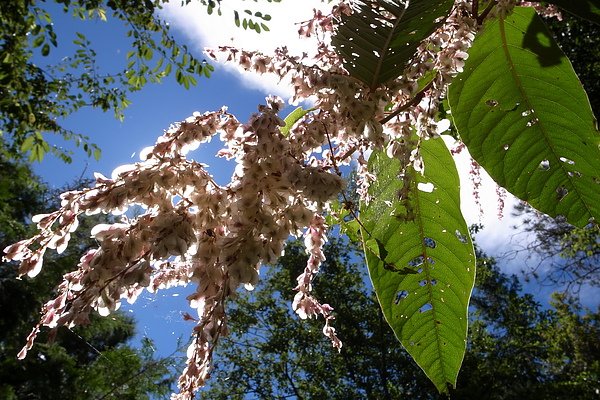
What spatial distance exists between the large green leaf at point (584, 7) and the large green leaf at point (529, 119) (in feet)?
0.30

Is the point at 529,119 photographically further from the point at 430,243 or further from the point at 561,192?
the point at 430,243

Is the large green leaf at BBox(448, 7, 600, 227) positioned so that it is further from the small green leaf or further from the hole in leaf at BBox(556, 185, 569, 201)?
the small green leaf

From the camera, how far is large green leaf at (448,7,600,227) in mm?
Result: 627

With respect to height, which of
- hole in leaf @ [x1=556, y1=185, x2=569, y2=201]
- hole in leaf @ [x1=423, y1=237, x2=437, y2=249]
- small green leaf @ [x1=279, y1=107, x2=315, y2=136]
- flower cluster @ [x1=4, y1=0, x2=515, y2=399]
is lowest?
flower cluster @ [x1=4, y1=0, x2=515, y2=399]

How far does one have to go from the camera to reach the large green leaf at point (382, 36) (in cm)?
49

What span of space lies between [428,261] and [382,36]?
406 mm

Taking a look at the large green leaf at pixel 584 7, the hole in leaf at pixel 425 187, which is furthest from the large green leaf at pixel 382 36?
the hole in leaf at pixel 425 187

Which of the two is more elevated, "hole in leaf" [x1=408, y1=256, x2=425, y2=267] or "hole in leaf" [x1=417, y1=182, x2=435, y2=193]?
"hole in leaf" [x1=417, y1=182, x2=435, y2=193]

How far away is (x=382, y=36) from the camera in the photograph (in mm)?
510

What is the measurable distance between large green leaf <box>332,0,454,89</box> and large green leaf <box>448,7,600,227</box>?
199mm

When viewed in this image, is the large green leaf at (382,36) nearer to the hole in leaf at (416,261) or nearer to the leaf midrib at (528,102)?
the leaf midrib at (528,102)

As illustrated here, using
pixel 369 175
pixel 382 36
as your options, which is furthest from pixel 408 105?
pixel 369 175

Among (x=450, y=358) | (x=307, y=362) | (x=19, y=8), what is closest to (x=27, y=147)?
(x=19, y=8)

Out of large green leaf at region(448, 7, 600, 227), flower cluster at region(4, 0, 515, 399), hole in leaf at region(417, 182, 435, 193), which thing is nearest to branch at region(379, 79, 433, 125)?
flower cluster at region(4, 0, 515, 399)
